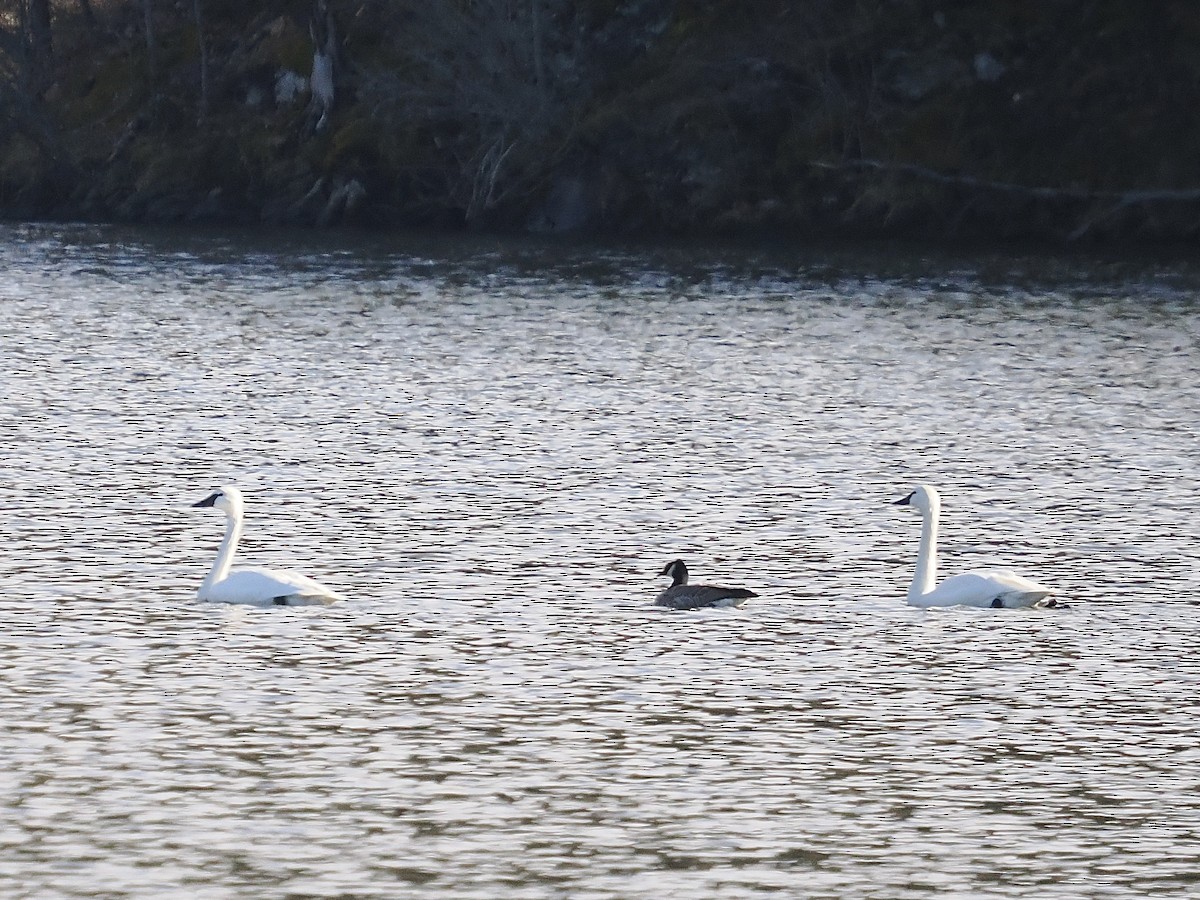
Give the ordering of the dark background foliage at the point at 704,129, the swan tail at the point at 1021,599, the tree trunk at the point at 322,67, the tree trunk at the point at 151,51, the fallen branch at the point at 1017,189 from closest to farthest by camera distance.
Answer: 1. the swan tail at the point at 1021,599
2. the fallen branch at the point at 1017,189
3. the dark background foliage at the point at 704,129
4. the tree trunk at the point at 322,67
5. the tree trunk at the point at 151,51

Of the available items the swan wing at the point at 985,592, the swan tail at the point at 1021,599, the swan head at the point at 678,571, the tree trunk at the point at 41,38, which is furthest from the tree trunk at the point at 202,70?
the swan tail at the point at 1021,599

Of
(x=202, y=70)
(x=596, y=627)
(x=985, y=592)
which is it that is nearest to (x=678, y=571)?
(x=596, y=627)

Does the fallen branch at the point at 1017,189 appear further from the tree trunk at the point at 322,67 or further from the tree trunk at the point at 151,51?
the tree trunk at the point at 151,51

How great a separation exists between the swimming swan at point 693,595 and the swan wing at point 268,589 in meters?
2.62

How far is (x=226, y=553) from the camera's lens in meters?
19.2

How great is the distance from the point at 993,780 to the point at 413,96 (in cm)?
6380

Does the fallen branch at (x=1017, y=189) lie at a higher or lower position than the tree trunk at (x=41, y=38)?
lower


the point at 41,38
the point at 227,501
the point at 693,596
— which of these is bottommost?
the point at 693,596

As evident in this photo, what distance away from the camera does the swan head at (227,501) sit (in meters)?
19.9

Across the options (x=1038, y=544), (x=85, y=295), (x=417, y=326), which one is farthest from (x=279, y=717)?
(x=85, y=295)

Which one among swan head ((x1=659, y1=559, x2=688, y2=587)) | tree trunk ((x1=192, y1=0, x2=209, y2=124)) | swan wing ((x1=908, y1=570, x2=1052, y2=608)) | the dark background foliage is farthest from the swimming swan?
tree trunk ((x1=192, y1=0, x2=209, y2=124))

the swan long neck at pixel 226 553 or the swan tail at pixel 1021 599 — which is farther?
the swan long neck at pixel 226 553

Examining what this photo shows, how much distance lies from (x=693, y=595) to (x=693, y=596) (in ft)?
0.06

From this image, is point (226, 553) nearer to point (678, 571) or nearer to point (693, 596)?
point (678, 571)
